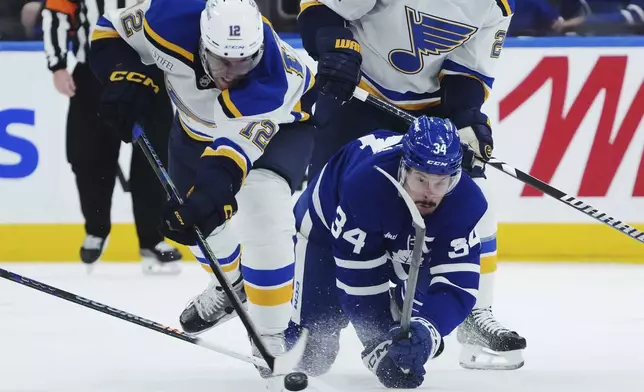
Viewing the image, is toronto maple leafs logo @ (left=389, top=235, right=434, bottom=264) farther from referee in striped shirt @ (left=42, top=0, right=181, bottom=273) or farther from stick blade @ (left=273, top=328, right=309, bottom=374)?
referee in striped shirt @ (left=42, top=0, right=181, bottom=273)

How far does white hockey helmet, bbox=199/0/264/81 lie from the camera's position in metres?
2.58

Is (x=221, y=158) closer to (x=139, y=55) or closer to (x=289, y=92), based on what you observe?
(x=289, y=92)

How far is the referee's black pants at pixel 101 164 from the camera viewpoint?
446cm

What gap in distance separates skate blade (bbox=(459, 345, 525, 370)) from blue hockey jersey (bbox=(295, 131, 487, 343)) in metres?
0.36

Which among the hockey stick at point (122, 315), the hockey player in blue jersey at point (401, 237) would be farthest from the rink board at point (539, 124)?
the hockey stick at point (122, 315)

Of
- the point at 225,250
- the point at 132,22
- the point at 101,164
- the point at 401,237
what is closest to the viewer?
the point at 401,237

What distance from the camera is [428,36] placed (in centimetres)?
314

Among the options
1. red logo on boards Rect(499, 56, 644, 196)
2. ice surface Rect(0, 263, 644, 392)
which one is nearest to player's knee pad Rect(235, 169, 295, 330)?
ice surface Rect(0, 263, 644, 392)

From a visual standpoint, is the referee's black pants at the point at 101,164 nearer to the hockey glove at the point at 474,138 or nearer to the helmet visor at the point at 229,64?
the hockey glove at the point at 474,138

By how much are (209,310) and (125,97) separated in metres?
0.72

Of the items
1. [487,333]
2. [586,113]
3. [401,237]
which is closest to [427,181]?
[401,237]

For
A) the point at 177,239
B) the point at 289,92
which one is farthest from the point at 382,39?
the point at 177,239

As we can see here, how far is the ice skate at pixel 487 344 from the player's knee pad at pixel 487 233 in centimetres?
13

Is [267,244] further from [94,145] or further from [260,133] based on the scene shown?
[94,145]
